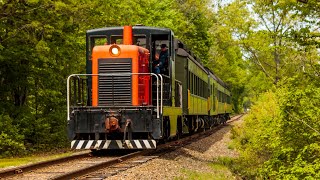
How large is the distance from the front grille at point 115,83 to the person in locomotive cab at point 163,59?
135 centimetres

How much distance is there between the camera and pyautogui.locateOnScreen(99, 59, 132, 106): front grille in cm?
1339

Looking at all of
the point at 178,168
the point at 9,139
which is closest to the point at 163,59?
the point at 178,168

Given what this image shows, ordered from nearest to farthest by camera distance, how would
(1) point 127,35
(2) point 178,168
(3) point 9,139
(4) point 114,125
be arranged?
(2) point 178,168
(4) point 114,125
(1) point 127,35
(3) point 9,139

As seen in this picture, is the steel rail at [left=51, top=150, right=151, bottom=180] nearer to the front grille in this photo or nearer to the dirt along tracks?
the dirt along tracks

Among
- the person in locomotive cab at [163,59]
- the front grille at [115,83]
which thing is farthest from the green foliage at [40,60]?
the person in locomotive cab at [163,59]

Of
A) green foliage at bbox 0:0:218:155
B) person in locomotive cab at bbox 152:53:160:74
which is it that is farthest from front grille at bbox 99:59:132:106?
green foliage at bbox 0:0:218:155

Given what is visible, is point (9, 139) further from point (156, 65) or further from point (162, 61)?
point (162, 61)

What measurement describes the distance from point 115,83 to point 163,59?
1.81 meters

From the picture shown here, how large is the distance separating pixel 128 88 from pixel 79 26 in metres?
9.36

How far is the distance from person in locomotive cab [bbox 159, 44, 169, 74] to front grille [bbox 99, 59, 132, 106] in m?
1.35

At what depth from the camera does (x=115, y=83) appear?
44.1 ft

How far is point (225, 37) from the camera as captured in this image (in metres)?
37.9

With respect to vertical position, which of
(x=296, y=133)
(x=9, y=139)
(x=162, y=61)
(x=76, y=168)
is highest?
(x=162, y=61)

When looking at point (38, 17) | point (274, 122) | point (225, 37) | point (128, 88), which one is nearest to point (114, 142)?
point (128, 88)
